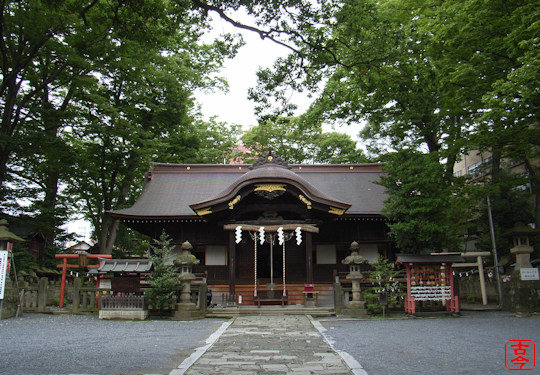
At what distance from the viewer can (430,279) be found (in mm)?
11164

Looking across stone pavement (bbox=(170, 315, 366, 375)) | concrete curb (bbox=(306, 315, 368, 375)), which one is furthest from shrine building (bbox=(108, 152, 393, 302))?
concrete curb (bbox=(306, 315, 368, 375))

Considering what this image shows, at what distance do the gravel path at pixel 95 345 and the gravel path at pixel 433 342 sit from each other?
2.87 metres

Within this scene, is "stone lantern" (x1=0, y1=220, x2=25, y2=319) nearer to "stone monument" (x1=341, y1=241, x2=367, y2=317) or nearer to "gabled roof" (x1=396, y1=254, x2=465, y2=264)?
"stone monument" (x1=341, y1=241, x2=367, y2=317)

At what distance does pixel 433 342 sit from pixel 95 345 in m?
6.10

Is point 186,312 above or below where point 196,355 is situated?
below

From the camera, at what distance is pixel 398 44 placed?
26.5ft

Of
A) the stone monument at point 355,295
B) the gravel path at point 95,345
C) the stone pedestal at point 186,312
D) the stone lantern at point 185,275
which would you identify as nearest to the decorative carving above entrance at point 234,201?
→ the stone lantern at point 185,275

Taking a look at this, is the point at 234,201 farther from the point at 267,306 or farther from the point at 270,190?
the point at 267,306

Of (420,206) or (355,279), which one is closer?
(420,206)

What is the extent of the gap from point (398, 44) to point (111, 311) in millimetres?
10385

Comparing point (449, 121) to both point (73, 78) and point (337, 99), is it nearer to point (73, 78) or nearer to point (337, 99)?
point (337, 99)

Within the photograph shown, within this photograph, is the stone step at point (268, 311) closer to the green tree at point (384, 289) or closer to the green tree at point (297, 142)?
the green tree at point (384, 289)

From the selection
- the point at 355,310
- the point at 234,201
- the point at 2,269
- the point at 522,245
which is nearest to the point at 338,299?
the point at 355,310

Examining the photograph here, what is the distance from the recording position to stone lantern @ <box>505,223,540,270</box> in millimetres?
11586
